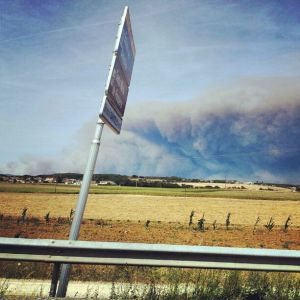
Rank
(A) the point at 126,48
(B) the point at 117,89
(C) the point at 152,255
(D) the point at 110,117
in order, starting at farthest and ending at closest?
(A) the point at 126,48 → (B) the point at 117,89 → (D) the point at 110,117 → (C) the point at 152,255

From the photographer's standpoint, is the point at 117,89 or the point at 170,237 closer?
the point at 117,89

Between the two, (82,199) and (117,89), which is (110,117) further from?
(82,199)

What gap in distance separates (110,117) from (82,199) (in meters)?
1.44

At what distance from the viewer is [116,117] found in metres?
6.44

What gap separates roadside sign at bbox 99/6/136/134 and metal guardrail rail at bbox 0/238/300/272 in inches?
78.3

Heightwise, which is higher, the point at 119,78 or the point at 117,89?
the point at 119,78

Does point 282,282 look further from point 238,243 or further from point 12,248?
point 238,243

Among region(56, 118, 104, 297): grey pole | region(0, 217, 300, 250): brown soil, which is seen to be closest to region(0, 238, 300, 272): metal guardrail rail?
region(56, 118, 104, 297): grey pole

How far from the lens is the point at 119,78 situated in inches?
239

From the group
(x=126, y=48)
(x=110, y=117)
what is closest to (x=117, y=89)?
(x=110, y=117)

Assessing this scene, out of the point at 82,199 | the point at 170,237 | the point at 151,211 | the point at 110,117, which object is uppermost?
the point at 151,211

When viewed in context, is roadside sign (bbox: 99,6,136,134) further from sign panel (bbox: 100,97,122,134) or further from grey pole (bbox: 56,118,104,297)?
grey pole (bbox: 56,118,104,297)

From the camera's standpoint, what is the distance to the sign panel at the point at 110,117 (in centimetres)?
531

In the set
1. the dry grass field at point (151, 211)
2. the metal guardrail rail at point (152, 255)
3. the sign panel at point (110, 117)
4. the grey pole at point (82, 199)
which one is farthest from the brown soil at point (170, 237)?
the metal guardrail rail at point (152, 255)
